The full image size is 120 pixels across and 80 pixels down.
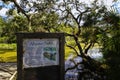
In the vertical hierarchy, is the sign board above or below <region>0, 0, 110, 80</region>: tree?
below

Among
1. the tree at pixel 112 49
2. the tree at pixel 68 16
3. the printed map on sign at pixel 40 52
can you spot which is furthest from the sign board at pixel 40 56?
the tree at pixel 68 16

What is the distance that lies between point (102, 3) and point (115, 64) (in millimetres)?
10439

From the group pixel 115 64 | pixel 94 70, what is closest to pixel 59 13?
pixel 94 70

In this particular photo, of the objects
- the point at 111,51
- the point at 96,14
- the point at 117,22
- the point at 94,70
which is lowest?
the point at 94,70

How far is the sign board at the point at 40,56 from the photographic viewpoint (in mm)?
7438

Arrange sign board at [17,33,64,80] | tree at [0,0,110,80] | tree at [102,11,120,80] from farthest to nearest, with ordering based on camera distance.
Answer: tree at [0,0,110,80] → tree at [102,11,120,80] → sign board at [17,33,64,80]

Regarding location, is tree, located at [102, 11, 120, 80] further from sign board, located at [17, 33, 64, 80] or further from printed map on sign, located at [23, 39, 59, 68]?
printed map on sign, located at [23, 39, 59, 68]

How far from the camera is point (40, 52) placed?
753 centimetres

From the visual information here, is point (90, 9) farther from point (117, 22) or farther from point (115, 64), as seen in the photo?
point (115, 64)

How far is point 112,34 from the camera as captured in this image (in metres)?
9.11

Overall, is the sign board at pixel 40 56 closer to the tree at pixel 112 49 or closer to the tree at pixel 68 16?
the tree at pixel 112 49

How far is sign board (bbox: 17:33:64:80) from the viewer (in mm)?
7438

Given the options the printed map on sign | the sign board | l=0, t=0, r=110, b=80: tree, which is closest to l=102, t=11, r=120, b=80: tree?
the sign board

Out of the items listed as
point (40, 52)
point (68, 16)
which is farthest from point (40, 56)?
point (68, 16)
